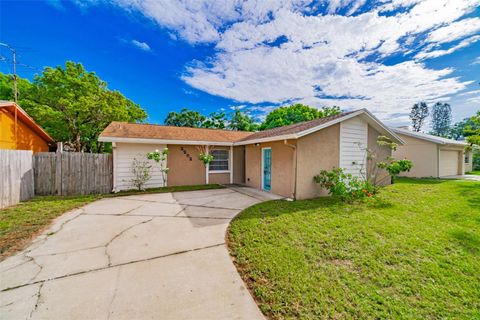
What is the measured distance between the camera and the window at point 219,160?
34.8 ft

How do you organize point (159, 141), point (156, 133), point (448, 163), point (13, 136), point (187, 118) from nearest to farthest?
point (13, 136)
point (159, 141)
point (156, 133)
point (448, 163)
point (187, 118)

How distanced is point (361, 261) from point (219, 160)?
8588 mm

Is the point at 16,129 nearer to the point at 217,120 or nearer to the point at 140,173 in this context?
the point at 140,173

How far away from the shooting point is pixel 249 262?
9.77 ft

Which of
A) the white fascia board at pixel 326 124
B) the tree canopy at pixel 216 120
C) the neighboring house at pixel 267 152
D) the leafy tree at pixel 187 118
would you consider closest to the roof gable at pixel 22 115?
the neighboring house at pixel 267 152

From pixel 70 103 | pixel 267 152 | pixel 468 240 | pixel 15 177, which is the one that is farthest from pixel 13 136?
pixel 468 240

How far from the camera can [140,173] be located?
877cm

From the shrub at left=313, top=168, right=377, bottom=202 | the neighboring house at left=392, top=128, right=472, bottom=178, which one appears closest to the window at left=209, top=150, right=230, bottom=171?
the shrub at left=313, top=168, right=377, bottom=202

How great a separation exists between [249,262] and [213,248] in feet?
2.59

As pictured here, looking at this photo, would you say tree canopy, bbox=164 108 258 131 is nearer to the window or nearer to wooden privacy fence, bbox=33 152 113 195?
the window

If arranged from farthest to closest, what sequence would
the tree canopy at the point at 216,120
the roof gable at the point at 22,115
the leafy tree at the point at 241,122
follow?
the tree canopy at the point at 216,120
the leafy tree at the point at 241,122
the roof gable at the point at 22,115

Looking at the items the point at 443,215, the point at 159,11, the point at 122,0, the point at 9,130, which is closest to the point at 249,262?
the point at 443,215

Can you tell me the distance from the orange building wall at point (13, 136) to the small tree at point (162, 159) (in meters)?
6.42

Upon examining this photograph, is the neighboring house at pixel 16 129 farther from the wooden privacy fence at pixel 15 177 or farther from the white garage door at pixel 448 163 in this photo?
the white garage door at pixel 448 163
